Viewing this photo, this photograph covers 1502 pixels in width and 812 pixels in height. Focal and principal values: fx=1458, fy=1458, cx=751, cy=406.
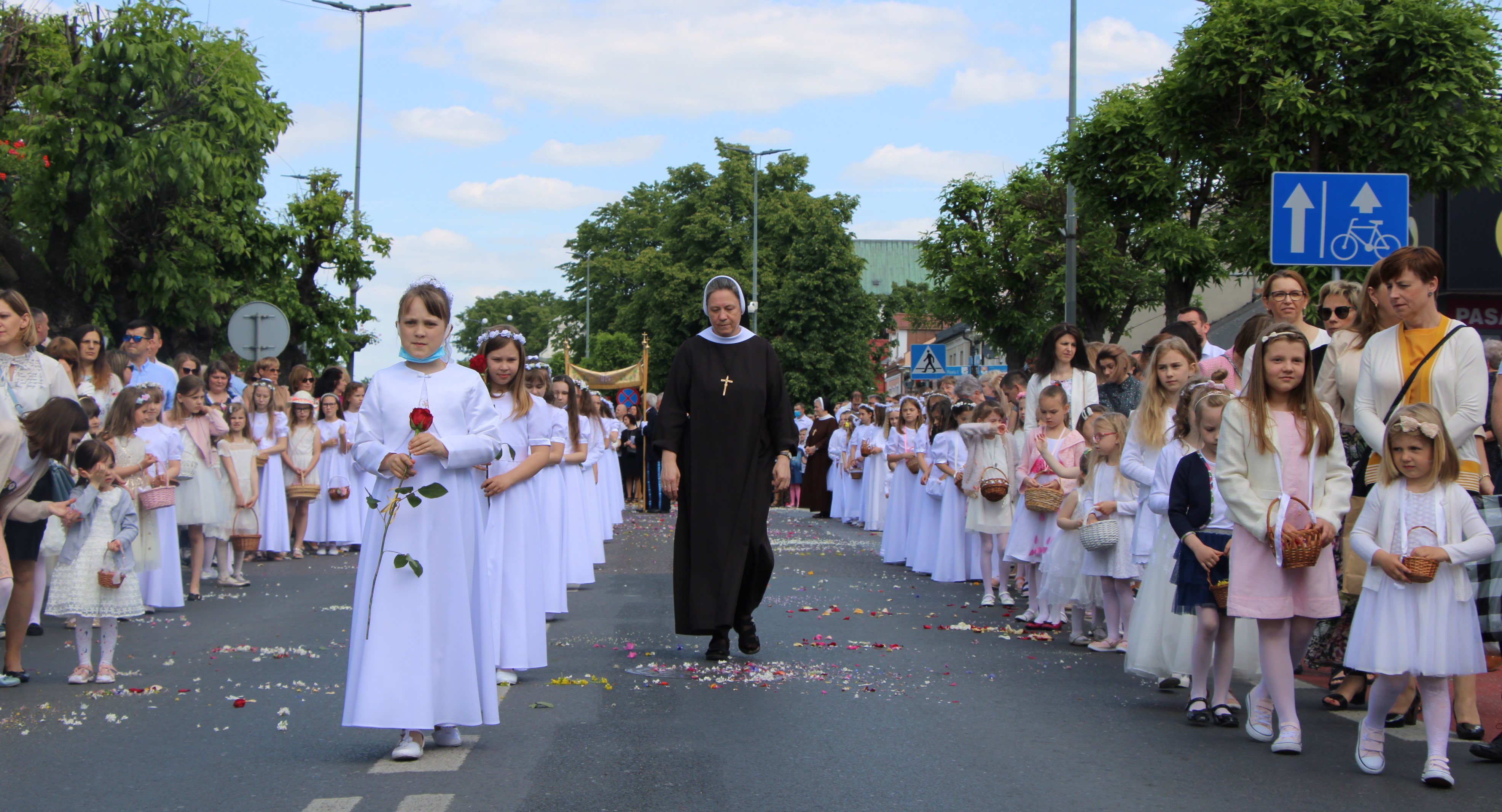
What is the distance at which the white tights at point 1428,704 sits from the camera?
5.51 m

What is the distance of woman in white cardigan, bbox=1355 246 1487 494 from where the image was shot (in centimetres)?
650

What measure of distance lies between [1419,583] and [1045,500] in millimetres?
5057

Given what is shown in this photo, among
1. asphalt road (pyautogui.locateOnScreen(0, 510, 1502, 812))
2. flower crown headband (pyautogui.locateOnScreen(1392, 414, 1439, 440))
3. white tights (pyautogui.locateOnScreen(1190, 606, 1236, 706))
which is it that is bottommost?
asphalt road (pyautogui.locateOnScreen(0, 510, 1502, 812))

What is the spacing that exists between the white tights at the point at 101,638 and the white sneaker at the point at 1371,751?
619cm

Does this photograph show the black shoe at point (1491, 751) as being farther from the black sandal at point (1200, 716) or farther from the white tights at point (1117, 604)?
the white tights at point (1117, 604)

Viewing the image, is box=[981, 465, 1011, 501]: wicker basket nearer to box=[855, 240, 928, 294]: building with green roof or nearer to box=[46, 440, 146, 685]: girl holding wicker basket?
box=[46, 440, 146, 685]: girl holding wicker basket

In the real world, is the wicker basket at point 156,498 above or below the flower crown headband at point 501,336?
below

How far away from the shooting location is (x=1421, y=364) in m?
6.65

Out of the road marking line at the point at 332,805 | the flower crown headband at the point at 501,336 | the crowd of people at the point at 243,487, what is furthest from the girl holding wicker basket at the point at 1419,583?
the flower crown headband at the point at 501,336

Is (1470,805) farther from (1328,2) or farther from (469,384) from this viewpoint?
(1328,2)

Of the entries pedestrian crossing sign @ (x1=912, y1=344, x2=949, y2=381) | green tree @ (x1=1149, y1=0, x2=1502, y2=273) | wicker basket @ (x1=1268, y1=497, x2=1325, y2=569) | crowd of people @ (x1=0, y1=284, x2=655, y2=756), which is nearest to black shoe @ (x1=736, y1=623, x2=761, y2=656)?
crowd of people @ (x1=0, y1=284, x2=655, y2=756)

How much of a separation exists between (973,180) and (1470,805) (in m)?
42.8

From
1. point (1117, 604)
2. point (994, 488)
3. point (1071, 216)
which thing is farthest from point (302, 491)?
point (1071, 216)

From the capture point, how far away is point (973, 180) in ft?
154
